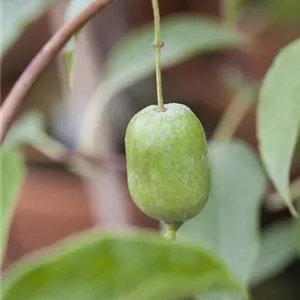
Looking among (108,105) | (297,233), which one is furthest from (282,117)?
(108,105)

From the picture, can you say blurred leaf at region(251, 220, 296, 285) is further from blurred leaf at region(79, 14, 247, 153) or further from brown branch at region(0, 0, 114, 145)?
brown branch at region(0, 0, 114, 145)

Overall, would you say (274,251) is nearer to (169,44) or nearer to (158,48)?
(169,44)

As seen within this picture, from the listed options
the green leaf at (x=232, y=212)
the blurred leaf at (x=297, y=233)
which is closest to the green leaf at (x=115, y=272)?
the green leaf at (x=232, y=212)

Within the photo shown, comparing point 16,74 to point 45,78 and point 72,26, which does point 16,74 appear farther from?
point 72,26

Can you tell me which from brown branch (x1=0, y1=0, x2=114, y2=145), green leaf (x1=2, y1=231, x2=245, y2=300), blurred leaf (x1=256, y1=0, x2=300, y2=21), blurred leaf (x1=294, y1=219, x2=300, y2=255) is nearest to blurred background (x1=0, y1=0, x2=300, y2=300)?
blurred leaf (x1=256, y1=0, x2=300, y2=21)

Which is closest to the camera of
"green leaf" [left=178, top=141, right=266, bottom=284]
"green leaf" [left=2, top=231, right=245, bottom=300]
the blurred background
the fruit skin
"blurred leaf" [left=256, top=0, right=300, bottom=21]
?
"green leaf" [left=2, top=231, right=245, bottom=300]
